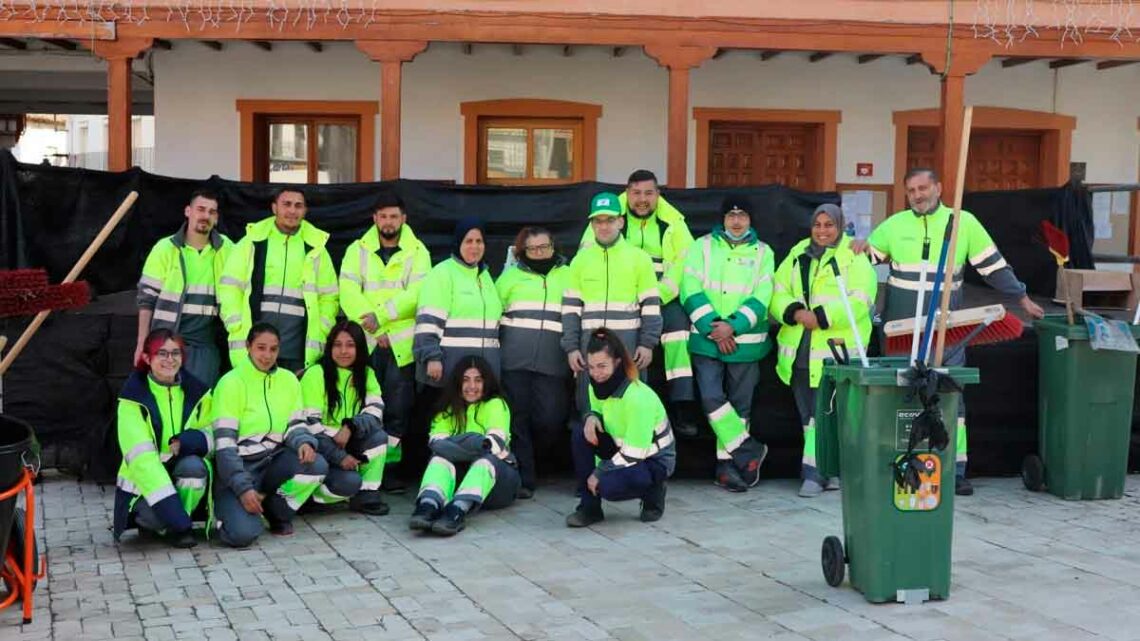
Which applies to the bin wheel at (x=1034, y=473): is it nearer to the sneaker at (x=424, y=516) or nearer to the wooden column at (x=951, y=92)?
the sneaker at (x=424, y=516)

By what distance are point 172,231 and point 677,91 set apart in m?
4.99

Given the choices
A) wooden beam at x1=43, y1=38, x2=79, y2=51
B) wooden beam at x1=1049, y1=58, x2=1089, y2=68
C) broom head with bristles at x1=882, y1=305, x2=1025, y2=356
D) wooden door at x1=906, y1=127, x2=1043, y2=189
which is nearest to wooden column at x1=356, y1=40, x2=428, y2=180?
wooden beam at x1=43, y1=38, x2=79, y2=51

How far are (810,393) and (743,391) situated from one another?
17.3 inches

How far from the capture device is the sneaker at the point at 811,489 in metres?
8.51

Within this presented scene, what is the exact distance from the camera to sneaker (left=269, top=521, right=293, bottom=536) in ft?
24.5

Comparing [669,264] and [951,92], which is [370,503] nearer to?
[669,264]

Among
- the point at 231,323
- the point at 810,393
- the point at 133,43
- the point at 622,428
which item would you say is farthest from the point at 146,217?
the point at 810,393

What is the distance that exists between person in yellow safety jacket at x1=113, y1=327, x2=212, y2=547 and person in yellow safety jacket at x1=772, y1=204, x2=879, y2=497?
3.76 m

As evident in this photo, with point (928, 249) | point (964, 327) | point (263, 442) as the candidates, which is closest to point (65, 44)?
point (263, 442)

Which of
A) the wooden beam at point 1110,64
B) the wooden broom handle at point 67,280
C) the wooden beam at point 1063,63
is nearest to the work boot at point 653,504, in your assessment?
the wooden broom handle at point 67,280

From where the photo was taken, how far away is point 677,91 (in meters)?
12.6

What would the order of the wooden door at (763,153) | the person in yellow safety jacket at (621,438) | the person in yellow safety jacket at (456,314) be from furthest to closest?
1. the wooden door at (763,153)
2. the person in yellow safety jacket at (456,314)
3. the person in yellow safety jacket at (621,438)

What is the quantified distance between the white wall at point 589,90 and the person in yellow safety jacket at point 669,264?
20.0 feet

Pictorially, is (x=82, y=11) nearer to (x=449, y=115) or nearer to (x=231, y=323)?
(x=449, y=115)
